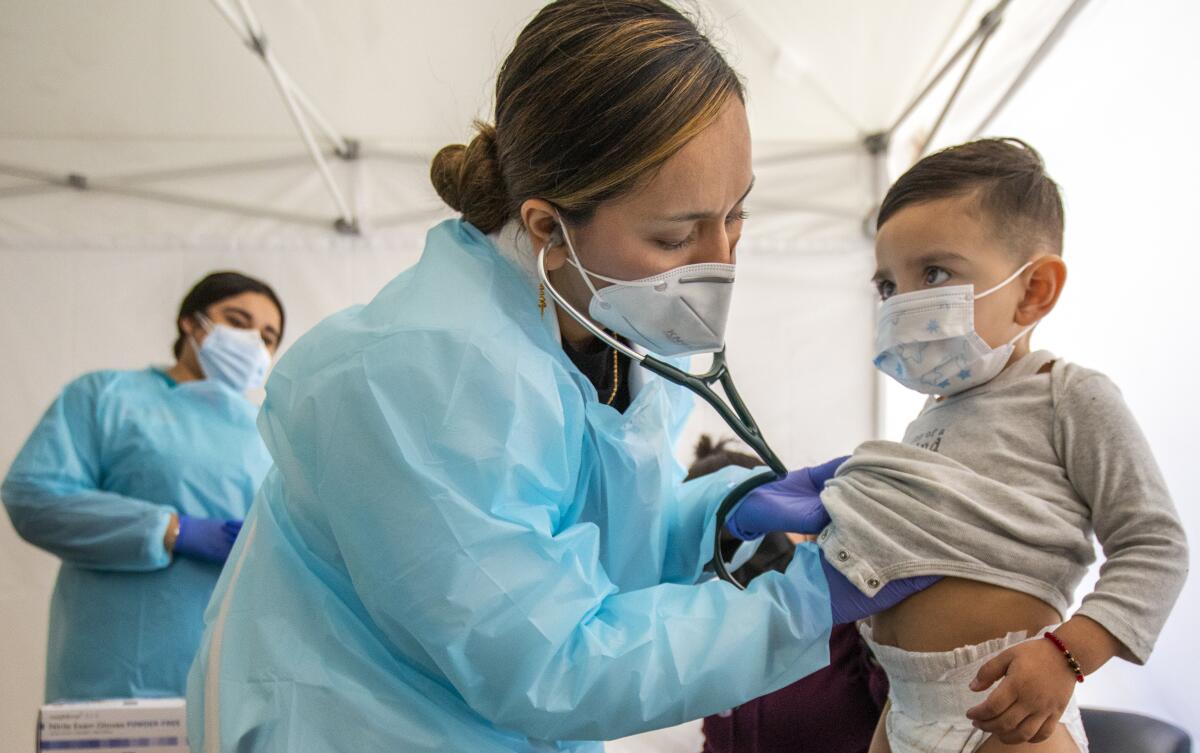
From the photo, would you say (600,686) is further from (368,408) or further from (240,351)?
(240,351)

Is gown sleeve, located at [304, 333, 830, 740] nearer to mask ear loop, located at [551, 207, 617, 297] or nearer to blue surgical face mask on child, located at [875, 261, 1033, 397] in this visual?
mask ear loop, located at [551, 207, 617, 297]

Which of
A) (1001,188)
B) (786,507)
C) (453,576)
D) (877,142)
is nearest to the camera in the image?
(453,576)

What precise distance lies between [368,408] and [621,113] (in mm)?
400

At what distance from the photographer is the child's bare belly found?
1.07 metres

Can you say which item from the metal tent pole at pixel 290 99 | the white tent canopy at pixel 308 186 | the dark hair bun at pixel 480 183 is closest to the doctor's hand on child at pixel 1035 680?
the dark hair bun at pixel 480 183

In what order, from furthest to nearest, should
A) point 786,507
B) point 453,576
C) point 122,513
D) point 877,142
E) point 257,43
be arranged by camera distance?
1. point 877,142
2. point 257,43
3. point 122,513
4. point 786,507
5. point 453,576

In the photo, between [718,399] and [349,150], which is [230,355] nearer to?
[349,150]

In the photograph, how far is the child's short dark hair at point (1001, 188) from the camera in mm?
1227

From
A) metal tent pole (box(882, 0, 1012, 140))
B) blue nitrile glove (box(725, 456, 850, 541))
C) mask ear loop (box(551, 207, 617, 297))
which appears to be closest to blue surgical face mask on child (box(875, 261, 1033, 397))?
blue nitrile glove (box(725, 456, 850, 541))

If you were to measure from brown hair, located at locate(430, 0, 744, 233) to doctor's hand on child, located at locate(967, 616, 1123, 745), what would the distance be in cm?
64

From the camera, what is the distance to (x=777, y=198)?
3510mm

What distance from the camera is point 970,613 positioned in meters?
1.07

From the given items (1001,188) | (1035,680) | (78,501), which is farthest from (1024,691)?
(78,501)

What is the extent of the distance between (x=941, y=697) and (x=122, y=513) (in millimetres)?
2000
